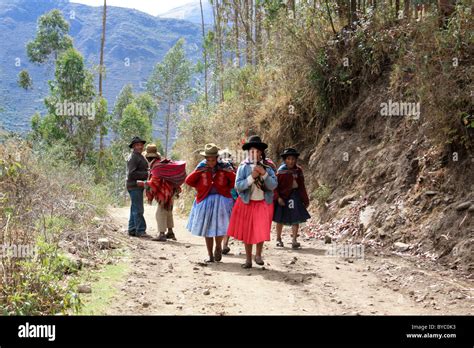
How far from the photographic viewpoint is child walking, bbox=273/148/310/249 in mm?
10977

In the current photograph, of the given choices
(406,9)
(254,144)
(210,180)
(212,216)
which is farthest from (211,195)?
(406,9)

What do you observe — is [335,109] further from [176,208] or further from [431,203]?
[176,208]

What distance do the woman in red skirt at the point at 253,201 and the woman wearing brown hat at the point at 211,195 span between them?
16.8 inches

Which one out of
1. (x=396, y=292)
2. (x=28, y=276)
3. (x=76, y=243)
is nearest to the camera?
(x=28, y=276)

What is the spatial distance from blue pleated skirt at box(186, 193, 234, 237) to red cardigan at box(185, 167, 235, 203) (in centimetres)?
10

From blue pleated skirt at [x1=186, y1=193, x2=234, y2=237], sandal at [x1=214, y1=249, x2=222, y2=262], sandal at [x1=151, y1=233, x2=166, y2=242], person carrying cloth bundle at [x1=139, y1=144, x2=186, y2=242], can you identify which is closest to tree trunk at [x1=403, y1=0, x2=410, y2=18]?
person carrying cloth bundle at [x1=139, y1=144, x2=186, y2=242]

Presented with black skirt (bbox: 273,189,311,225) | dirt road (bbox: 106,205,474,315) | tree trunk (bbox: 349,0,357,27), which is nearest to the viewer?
dirt road (bbox: 106,205,474,315)

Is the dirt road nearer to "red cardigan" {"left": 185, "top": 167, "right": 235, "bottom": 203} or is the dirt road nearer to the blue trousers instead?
"red cardigan" {"left": 185, "top": 167, "right": 235, "bottom": 203}

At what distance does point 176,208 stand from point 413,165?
14.5m

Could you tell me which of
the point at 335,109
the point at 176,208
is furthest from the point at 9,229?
the point at 176,208

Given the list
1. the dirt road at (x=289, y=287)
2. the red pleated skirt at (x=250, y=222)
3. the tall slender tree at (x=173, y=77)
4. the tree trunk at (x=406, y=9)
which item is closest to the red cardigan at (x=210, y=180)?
the red pleated skirt at (x=250, y=222)

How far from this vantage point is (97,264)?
800 cm

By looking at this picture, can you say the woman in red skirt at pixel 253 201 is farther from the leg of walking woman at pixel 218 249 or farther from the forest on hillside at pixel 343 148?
the forest on hillside at pixel 343 148

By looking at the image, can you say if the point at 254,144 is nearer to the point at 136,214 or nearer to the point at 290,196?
the point at 290,196
